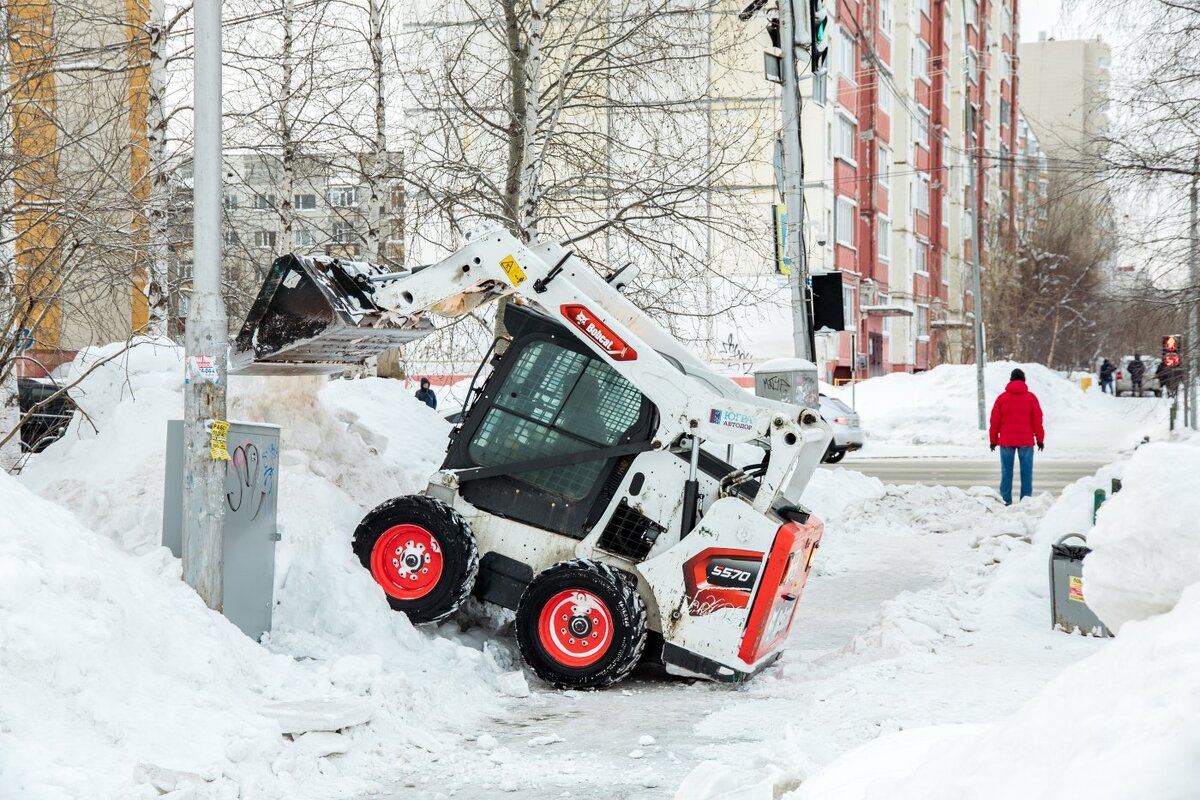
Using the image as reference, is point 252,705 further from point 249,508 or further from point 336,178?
point 336,178

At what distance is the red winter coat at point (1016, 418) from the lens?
18172mm

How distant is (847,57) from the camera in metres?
47.7

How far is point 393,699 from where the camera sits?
728cm

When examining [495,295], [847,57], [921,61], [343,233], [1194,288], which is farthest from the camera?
[921,61]

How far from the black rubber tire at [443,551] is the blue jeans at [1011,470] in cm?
1153

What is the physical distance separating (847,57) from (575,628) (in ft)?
139

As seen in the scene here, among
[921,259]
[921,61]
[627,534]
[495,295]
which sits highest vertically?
[921,61]

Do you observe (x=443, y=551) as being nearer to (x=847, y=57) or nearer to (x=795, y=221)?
(x=795, y=221)

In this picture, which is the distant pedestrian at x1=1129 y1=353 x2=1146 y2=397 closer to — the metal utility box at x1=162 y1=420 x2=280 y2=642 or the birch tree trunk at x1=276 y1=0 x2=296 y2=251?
the birch tree trunk at x1=276 y1=0 x2=296 y2=251

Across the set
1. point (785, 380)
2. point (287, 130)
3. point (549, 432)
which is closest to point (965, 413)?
point (287, 130)

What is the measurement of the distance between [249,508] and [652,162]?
911 cm

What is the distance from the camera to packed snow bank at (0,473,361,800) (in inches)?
214

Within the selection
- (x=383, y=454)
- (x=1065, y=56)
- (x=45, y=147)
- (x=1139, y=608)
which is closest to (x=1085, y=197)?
(x=383, y=454)

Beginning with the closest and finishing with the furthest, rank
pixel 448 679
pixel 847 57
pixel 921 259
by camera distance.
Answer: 1. pixel 448 679
2. pixel 847 57
3. pixel 921 259
